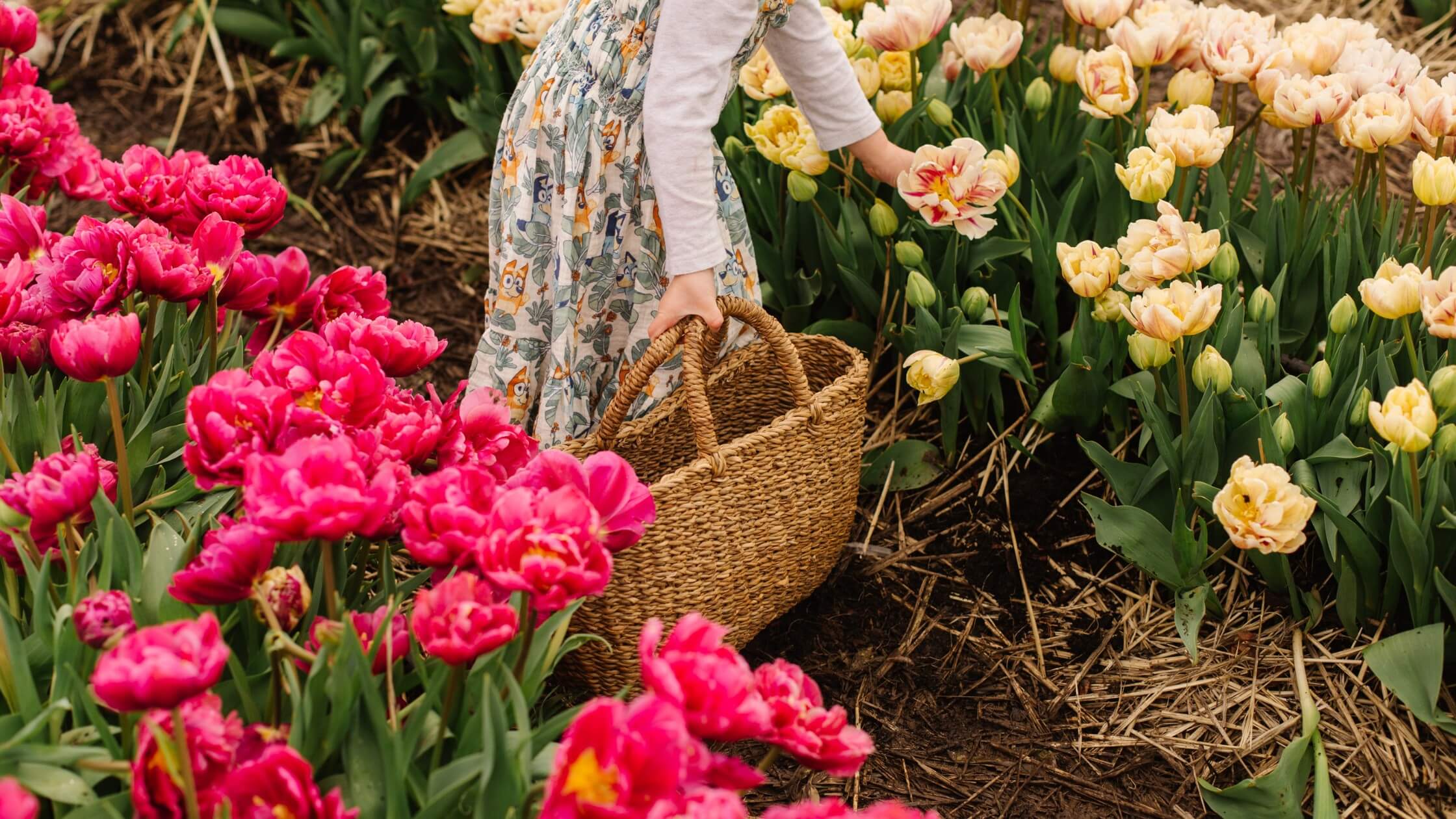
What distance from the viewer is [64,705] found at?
0.89 metres

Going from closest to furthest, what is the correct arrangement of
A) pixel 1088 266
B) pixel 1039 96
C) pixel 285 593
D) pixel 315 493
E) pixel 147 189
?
pixel 315 493 → pixel 285 593 → pixel 147 189 → pixel 1088 266 → pixel 1039 96

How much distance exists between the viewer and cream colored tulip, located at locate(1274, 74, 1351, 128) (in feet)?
5.30

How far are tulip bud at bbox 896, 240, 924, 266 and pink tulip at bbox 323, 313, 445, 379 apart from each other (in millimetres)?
784

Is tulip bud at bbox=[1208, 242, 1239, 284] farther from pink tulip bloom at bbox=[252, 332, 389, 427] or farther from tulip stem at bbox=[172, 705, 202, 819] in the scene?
tulip stem at bbox=[172, 705, 202, 819]

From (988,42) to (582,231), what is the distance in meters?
0.67

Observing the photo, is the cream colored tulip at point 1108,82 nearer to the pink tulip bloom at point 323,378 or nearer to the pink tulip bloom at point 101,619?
the pink tulip bloom at point 323,378

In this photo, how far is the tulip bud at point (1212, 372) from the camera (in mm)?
1473

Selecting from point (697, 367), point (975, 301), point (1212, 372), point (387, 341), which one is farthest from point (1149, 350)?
point (387, 341)

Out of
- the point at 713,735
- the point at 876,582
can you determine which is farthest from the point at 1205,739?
the point at 713,735

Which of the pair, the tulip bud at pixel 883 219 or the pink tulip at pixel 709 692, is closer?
the pink tulip at pixel 709 692

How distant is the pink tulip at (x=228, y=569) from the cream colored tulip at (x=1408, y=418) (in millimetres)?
1058

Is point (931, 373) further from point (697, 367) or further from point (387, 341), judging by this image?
point (387, 341)

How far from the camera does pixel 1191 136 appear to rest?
1.60m

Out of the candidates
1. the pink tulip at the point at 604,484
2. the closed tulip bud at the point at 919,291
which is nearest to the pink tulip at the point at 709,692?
A: the pink tulip at the point at 604,484
